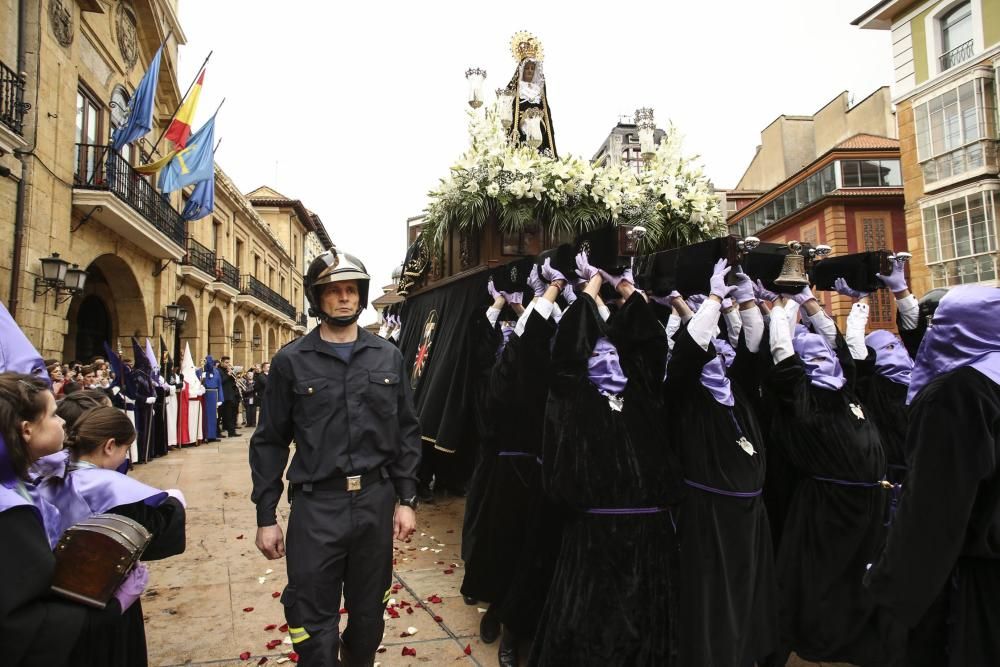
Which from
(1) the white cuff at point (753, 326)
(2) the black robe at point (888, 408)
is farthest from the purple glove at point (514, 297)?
(2) the black robe at point (888, 408)

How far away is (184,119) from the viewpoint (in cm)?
1409

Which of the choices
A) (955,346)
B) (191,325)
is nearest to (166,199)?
(191,325)

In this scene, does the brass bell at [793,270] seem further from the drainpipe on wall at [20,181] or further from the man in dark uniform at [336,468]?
the drainpipe on wall at [20,181]

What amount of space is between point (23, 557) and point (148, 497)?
0.95 m

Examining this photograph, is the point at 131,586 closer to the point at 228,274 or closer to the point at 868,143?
the point at 228,274

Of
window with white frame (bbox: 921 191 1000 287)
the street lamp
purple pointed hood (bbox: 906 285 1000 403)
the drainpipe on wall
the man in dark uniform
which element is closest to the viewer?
purple pointed hood (bbox: 906 285 1000 403)

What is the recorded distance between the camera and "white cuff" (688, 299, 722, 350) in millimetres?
3012

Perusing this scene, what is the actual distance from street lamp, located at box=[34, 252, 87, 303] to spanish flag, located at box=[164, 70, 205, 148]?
3.71m

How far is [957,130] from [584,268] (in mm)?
20729

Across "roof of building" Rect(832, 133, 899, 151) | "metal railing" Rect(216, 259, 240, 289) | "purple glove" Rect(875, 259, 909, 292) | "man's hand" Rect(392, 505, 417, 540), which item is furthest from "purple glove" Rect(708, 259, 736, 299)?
"roof of building" Rect(832, 133, 899, 151)

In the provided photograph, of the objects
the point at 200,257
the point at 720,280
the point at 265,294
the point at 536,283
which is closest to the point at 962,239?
the point at 720,280

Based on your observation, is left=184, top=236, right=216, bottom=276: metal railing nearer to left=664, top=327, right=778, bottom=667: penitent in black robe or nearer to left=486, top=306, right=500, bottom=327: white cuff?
left=486, top=306, right=500, bottom=327: white cuff

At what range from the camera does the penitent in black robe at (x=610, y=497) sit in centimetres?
273

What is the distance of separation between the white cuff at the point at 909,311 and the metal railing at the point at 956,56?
19.4 m
